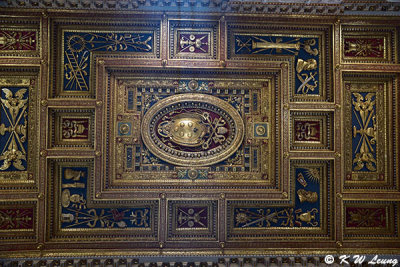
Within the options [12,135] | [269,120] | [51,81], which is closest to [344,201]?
[269,120]

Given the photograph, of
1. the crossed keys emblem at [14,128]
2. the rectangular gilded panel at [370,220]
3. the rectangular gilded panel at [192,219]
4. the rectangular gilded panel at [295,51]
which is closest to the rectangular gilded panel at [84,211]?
the rectangular gilded panel at [192,219]

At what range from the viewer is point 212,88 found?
5512 mm

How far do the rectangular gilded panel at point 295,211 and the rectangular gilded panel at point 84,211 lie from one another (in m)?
1.69

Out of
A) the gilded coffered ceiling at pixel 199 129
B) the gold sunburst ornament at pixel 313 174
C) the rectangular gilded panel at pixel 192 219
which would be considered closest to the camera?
the gilded coffered ceiling at pixel 199 129

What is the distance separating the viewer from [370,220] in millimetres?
5598

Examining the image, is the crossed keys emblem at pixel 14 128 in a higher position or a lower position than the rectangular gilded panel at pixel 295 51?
lower

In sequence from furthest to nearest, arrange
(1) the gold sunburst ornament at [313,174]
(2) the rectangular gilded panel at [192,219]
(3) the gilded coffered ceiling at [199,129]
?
(1) the gold sunburst ornament at [313,174] < (2) the rectangular gilded panel at [192,219] < (3) the gilded coffered ceiling at [199,129]

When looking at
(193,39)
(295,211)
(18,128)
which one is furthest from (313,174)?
(18,128)

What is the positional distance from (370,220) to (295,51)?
3.71 m

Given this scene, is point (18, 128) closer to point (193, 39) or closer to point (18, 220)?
point (18, 220)

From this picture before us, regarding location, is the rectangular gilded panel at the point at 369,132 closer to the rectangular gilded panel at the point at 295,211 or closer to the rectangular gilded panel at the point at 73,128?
the rectangular gilded panel at the point at 295,211

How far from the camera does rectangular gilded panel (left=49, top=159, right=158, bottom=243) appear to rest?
17.7ft

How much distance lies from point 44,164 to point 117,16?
10.2 feet

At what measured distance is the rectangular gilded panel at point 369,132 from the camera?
218 inches
